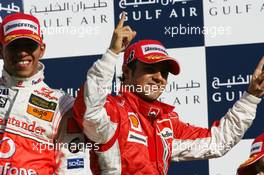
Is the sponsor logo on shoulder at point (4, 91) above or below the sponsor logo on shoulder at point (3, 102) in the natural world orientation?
above

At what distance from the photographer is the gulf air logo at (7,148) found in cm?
281

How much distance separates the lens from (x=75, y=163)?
288cm

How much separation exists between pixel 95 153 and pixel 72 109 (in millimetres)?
183

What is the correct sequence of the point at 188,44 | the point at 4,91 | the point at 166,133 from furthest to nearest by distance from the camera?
the point at 188,44 → the point at 166,133 → the point at 4,91

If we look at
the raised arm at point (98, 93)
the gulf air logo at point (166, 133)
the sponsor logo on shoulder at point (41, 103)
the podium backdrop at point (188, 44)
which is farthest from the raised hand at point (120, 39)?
the podium backdrop at point (188, 44)

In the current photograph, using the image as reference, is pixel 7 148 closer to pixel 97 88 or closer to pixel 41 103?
pixel 41 103

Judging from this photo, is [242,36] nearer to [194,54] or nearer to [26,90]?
[194,54]

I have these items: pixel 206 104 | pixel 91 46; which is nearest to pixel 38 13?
pixel 91 46

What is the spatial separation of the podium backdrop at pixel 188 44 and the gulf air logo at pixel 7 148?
1.20 m

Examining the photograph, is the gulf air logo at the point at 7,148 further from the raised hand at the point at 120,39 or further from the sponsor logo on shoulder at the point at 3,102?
the raised hand at the point at 120,39


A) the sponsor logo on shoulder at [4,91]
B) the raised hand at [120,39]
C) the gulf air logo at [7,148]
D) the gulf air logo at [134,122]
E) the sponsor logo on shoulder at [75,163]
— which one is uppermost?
the raised hand at [120,39]

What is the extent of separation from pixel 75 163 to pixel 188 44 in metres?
1.26

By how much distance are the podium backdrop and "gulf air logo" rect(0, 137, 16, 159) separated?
3.94 feet

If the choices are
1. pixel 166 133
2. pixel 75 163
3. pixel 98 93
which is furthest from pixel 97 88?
pixel 166 133
